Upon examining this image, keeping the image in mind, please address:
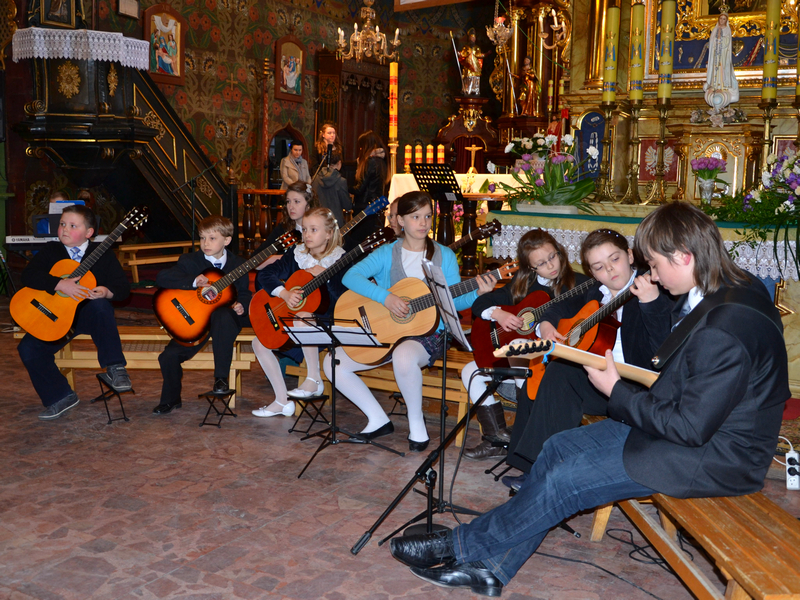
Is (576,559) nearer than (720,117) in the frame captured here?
Yes

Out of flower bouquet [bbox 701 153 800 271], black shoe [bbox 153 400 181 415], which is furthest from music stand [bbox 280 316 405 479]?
flower bouquet [bbox 701 153 800 271]

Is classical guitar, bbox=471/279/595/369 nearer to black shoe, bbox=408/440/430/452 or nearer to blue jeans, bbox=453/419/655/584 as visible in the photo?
black shoe, bbox=408/440/430/452

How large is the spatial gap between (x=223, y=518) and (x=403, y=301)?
1465 mm

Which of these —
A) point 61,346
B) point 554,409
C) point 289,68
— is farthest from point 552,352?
point 289,68

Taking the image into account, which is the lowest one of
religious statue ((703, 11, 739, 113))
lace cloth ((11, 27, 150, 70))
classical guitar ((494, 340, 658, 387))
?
classical guitar ((494, 340, 658, 387))

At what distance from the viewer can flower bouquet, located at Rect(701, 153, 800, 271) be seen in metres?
4.19

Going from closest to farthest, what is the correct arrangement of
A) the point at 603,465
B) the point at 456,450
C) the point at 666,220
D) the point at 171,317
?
the point at 666,220
the point at 603,465
the point at 456,450
the point at 171,317

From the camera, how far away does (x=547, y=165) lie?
Result: 5203 mm

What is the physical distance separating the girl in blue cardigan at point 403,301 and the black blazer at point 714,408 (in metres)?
1.73

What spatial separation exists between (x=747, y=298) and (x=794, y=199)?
2.49 meters

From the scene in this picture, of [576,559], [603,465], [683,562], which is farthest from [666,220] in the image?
[576,559]

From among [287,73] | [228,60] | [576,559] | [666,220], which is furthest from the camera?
[287,73]

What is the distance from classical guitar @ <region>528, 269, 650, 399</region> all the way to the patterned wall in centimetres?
818

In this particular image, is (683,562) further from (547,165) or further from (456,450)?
(547,165)
